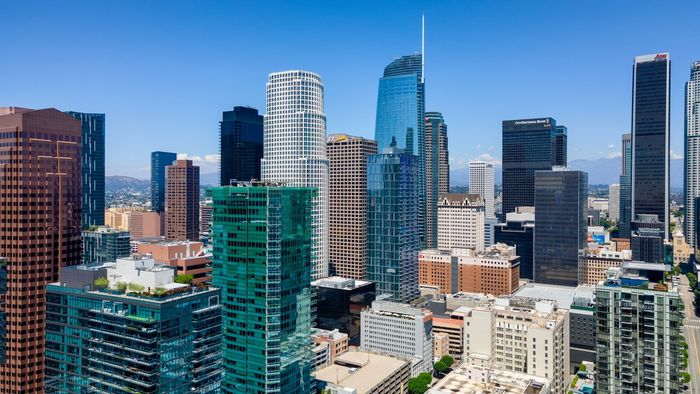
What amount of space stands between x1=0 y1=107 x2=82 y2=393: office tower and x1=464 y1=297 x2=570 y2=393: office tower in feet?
375

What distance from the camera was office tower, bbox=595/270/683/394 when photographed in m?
102

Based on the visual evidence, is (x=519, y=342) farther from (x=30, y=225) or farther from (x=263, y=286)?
(x=30, y=225)

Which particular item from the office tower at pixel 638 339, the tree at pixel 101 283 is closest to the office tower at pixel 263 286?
the tree at pixel 101 283

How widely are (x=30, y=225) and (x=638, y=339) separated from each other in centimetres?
14160

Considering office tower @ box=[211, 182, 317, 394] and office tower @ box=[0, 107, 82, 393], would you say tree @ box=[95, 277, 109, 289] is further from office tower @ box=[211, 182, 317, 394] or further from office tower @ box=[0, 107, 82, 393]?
office tower @ box=[0, 107, 82, 393]

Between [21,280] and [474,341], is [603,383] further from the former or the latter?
[21,280]

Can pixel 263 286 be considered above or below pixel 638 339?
above

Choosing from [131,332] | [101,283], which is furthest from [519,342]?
[101,283]

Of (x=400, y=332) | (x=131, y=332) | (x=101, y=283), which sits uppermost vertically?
(x=101, y=283)

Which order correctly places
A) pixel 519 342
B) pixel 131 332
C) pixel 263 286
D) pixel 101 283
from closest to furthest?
1. pixel 131 332
2. pixel 101 283
3. pixel 263 286
4. pixel 519 342

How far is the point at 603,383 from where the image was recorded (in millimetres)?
107125

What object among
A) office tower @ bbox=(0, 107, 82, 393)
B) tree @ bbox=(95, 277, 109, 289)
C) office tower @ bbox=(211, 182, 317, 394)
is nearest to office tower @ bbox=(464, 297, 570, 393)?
office tower @ bbox=(211, 182, 317, 394)

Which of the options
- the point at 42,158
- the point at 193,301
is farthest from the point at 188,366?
the point at 42,158

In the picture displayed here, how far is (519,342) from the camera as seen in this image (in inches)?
5945
